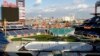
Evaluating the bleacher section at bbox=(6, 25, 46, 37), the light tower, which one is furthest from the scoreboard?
the light tower

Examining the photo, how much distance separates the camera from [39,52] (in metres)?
22.1

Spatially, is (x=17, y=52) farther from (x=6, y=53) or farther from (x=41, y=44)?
(x=41, y=44)

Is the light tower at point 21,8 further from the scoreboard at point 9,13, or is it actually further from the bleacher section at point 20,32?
the bleacher section at point 20,32

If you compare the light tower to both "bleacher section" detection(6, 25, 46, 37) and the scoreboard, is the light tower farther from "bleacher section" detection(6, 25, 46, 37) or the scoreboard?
"bleacher section" detection(6, 25, 46, 37)

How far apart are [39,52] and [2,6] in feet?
201

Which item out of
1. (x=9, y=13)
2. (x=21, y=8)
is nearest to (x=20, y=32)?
(x=9, y=13)

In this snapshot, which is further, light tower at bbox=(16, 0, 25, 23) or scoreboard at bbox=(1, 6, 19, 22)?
light tower at bbox=(16, 0, 25, 23)

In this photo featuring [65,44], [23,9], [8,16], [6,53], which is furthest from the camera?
[23,9]

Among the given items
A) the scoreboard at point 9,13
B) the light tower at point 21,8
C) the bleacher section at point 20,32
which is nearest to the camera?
the bleacher section at point 20,32

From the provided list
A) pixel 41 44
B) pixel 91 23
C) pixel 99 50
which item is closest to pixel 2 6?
pixel 91 23

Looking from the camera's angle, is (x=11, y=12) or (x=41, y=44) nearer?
(x=41, y=44)

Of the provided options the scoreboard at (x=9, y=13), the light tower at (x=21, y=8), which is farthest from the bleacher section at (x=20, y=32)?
the light tower at (x=21, y=8)

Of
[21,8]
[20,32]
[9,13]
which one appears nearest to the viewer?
[20,32]

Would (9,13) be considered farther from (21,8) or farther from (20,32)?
(21,8)
